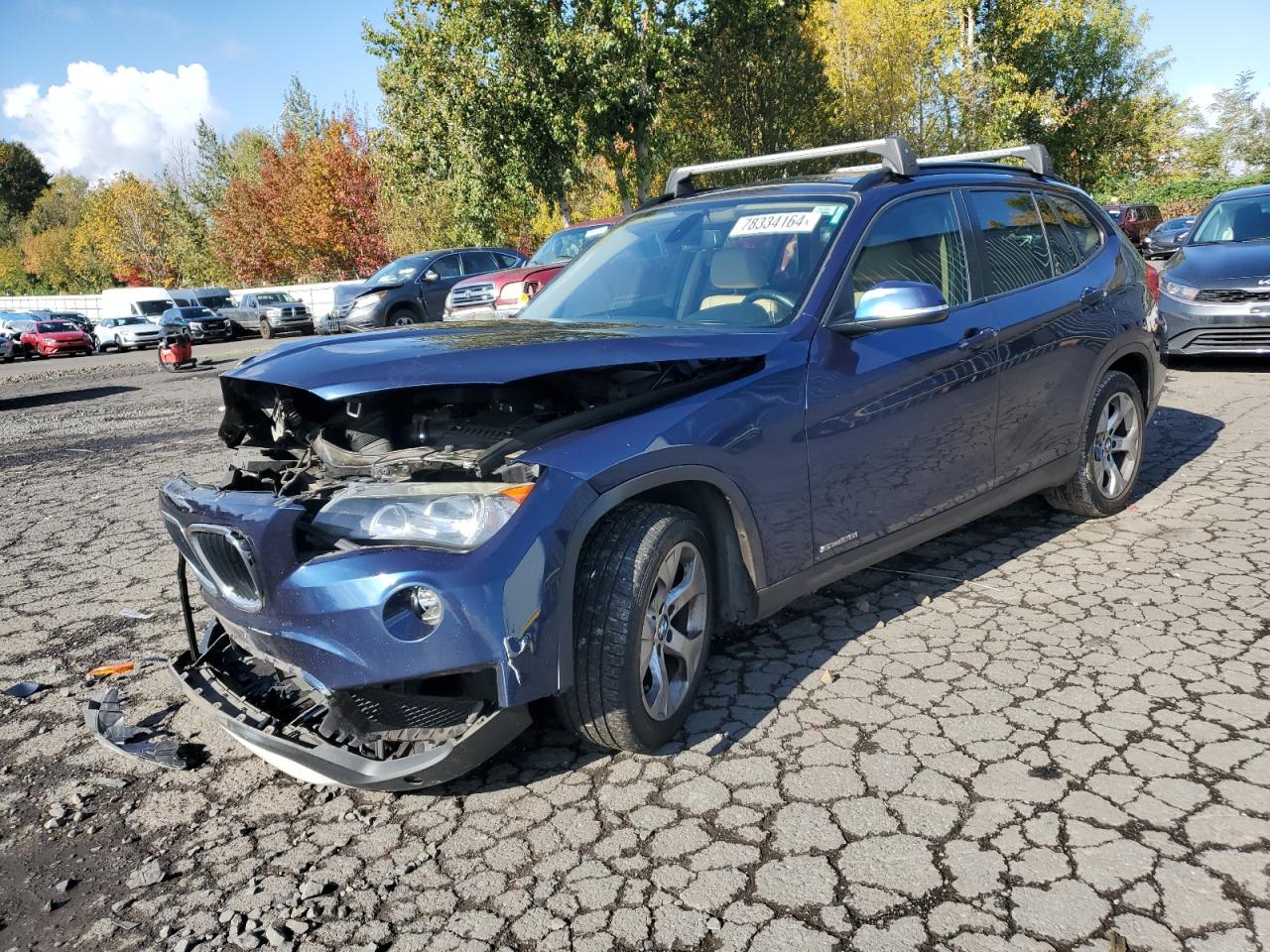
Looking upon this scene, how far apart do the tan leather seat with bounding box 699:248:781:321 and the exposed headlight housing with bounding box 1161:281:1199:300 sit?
744cm

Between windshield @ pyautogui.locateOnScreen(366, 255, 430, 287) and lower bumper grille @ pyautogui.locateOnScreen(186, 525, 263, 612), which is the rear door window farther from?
lower bumper grille @ pyautogui.locateOnScreen(186, 525, 263, 612)

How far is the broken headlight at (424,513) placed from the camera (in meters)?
2.73

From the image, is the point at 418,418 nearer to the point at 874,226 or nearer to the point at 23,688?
the point at 874,226

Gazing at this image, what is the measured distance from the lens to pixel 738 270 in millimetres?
3980

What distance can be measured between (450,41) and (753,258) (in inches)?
1040

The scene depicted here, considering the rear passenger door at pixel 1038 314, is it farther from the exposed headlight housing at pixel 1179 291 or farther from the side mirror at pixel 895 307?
the exposed headlight housing at pixel 1179 291

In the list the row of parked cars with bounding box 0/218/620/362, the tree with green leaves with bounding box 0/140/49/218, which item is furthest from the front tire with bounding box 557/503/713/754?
the tree with green leaves with bounding box 0/140/49/218

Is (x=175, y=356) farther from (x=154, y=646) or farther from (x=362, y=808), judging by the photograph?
(x=362, y=808)

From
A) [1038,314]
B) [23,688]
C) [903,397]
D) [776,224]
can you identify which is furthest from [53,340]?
[903,397]

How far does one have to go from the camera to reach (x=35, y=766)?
347 cm

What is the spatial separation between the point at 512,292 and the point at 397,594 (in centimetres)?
Answer: 1223

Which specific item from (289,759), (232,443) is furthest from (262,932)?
(232,443)

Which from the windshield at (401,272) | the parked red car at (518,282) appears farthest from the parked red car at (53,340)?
the parked red car at (518,282)

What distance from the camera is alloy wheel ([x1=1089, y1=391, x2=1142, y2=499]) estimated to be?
17.3 feet
